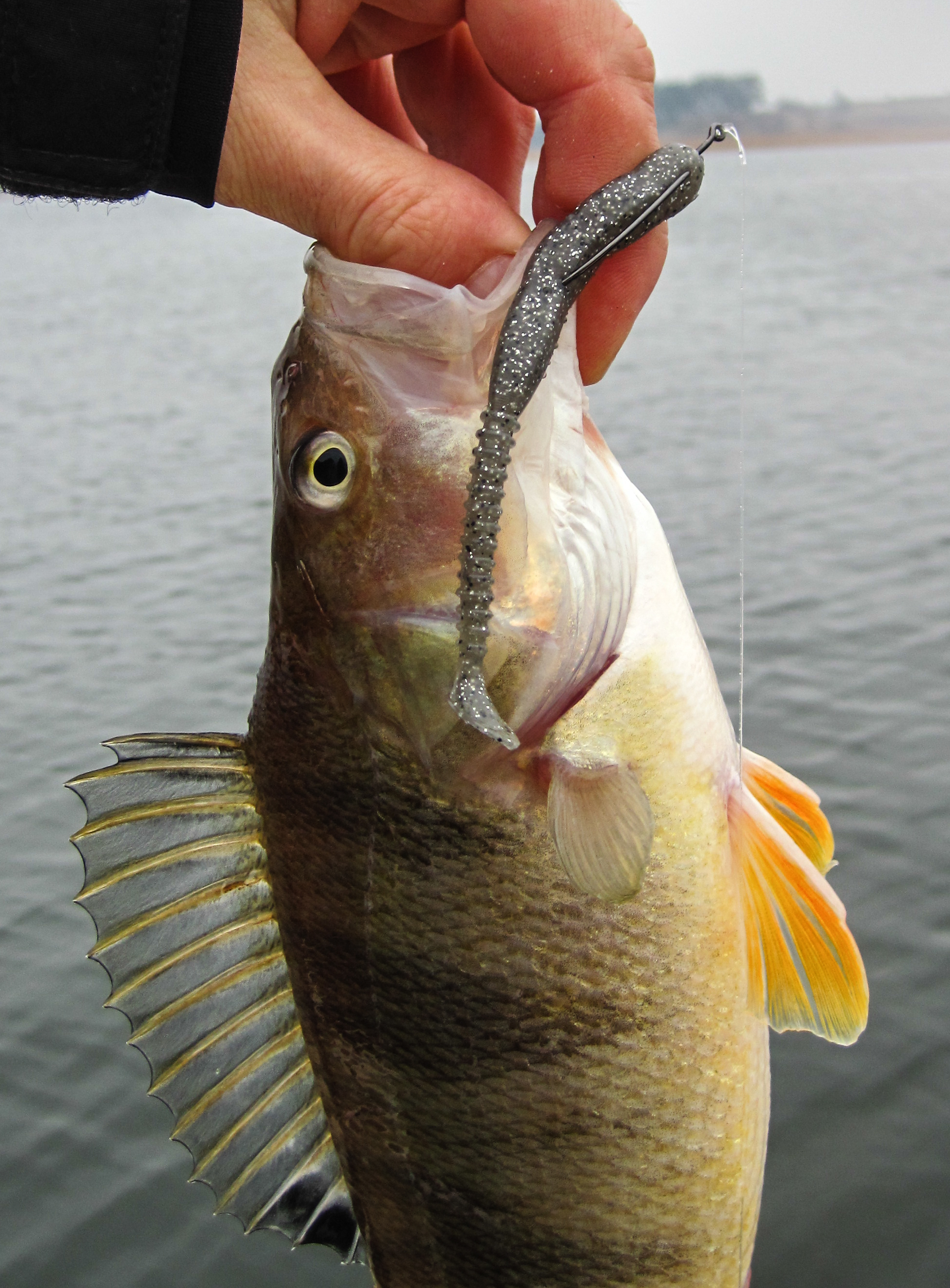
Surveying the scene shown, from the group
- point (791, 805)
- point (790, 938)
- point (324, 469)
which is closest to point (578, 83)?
point (324, 469)

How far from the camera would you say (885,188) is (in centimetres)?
4506

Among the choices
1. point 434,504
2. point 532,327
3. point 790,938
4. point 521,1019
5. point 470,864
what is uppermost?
point 532,327

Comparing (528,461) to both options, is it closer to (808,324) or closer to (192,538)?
(192,538)

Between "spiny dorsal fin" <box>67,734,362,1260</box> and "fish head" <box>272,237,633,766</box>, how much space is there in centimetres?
38

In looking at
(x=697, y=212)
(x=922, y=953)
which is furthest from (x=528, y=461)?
(x=697, y=212)

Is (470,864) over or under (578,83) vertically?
under

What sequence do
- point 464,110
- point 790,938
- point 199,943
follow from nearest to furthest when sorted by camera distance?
point 790,938 < point 199,943 < point 464,110

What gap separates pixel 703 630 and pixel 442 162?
20.5ft

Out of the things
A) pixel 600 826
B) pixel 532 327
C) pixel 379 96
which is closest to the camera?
pixel 532 327

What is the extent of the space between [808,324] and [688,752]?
1693 centimetres

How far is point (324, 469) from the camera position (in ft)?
5.81

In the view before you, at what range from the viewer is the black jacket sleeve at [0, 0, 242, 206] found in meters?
1.59

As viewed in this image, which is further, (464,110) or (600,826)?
(464,110)

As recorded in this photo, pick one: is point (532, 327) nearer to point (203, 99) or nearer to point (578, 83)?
point (578, 83)
